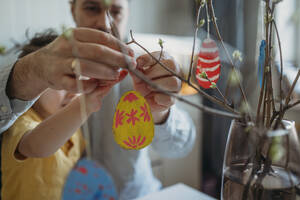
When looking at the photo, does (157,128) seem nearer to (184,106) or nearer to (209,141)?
(184,106)

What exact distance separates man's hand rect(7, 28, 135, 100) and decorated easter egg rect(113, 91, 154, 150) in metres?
0.05

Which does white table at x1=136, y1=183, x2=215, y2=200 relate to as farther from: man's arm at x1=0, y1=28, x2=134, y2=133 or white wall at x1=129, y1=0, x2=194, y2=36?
white wall at x1=129, y1=0, x2=194, y2=36

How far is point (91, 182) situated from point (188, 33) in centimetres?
200

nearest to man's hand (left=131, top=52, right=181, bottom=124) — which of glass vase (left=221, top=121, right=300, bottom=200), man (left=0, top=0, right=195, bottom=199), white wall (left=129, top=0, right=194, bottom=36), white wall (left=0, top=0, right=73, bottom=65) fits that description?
man (left=0, top=0, right=195, bottom=199)

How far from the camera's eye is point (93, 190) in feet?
1.66

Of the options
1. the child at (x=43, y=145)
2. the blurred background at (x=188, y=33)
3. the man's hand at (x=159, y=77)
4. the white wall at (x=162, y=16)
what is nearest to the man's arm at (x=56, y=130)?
the child at (x=43, y=145)

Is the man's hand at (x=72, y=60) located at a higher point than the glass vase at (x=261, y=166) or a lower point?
higher

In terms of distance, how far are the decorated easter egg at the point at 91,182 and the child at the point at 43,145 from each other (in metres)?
0.08

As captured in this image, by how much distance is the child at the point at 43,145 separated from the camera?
54 centimetres

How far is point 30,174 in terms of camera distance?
657 mm

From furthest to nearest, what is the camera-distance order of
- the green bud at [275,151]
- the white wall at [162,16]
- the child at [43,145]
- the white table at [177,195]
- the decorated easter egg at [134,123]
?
the white wall at [162,16] → the white table at [177,195] → the child at [43,145] → the decorated easter egg at [134,123] → the green bud at [275,151]

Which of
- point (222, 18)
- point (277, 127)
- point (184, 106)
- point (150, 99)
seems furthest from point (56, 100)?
point (222, 18)

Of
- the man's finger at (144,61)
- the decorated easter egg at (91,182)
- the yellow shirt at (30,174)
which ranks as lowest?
the yellow shirt at (30,174)

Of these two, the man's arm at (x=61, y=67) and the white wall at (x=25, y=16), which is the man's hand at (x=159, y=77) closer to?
the man's arm at (x=61, y=67)
